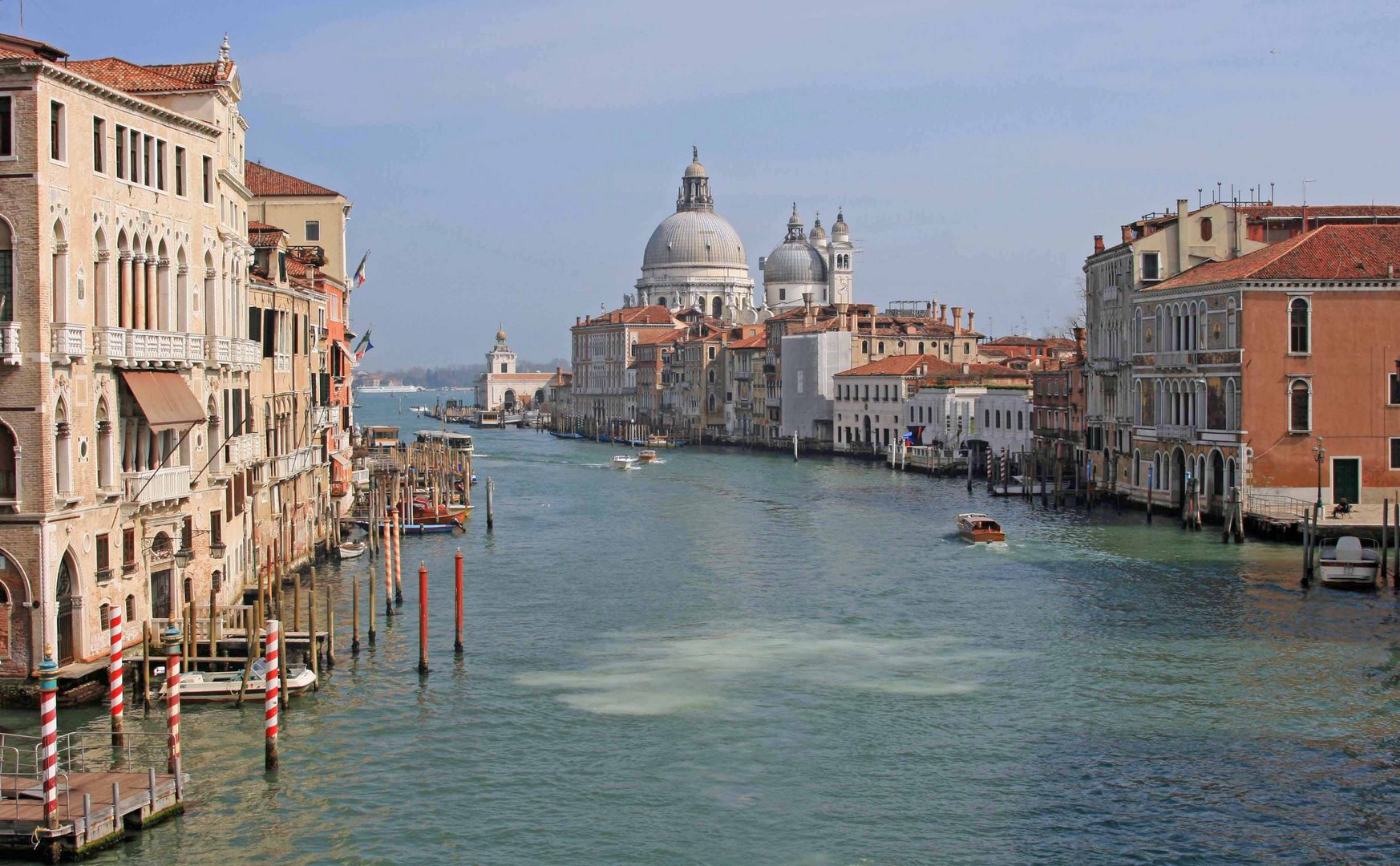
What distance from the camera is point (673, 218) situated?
99375 mm

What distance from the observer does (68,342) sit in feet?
42.0

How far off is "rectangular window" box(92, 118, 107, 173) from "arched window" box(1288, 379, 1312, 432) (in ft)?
62.4

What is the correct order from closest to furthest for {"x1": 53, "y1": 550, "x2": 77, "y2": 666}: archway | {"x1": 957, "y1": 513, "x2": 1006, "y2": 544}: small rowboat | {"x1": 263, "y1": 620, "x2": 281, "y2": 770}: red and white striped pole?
{"x1": 263, "y1": 620, "x2": 281, "y2": 770}: red and white striped pole < {"x1": 53, "y1": 550, "x2": 77, "y2": 666}: archway < {"x1": 957, "y1": 513, "x2": 1006, "y2": 544}: small rowboat

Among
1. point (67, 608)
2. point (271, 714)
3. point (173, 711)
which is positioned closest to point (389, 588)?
point (67, 608)

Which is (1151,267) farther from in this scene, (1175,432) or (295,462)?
(295,462)

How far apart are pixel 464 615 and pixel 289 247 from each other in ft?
25.5

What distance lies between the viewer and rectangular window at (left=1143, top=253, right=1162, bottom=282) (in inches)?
1224

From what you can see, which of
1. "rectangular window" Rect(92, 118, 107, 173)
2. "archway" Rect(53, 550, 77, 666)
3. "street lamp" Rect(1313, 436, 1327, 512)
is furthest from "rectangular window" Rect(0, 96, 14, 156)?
"street lamp" Rect(1313, 436, 1327, 512)

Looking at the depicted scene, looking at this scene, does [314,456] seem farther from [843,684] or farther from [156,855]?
[156,855]

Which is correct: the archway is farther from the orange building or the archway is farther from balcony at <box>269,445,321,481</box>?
the orange building

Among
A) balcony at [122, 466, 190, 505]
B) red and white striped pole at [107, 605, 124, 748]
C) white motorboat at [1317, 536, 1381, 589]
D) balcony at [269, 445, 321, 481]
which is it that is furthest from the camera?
white motorboat at [1317, 536, 1381, 589]

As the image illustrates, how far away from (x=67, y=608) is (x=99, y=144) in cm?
371

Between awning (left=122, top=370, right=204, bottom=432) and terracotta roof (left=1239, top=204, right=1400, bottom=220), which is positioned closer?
awning (left=122, top=370, right=204, bottom=432)

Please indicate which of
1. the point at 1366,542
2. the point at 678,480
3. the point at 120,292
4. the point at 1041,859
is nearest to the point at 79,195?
the point at 120,292
